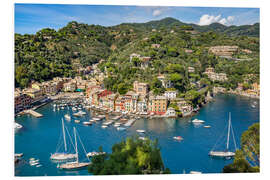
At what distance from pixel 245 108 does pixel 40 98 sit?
802 cm

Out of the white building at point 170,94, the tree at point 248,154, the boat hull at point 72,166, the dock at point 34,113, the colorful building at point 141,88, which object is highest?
the colorful building at point 141,88

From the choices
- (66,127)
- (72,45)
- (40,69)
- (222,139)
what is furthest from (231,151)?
(72,45)

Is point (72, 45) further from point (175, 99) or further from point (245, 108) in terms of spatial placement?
point (245, 108)

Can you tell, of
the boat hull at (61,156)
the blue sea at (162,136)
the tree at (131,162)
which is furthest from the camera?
the boat hull at (61,156)

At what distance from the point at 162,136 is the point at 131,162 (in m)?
3.11

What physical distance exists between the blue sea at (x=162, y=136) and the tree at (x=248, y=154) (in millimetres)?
815

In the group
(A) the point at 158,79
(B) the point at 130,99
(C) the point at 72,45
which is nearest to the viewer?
(B) the point at 130,99

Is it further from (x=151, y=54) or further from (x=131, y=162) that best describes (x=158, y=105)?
(x=131, y=162)

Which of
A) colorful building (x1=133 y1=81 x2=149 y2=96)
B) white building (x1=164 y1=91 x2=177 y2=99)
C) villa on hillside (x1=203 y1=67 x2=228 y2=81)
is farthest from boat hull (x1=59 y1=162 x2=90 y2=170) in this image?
villa on hillside (x1=203 y1=67 x2=228 y2=81)

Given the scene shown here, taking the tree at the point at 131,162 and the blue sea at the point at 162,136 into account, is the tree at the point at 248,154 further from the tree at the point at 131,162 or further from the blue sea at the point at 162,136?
the tree at the point at 131,162

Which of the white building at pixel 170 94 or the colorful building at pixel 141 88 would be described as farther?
the colorful building at pixel 141 88

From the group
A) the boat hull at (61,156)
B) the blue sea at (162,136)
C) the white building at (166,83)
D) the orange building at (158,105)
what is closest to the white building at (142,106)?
the orange building at (158,105)

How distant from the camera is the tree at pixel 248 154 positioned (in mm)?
3959

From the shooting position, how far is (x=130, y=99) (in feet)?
29.0
